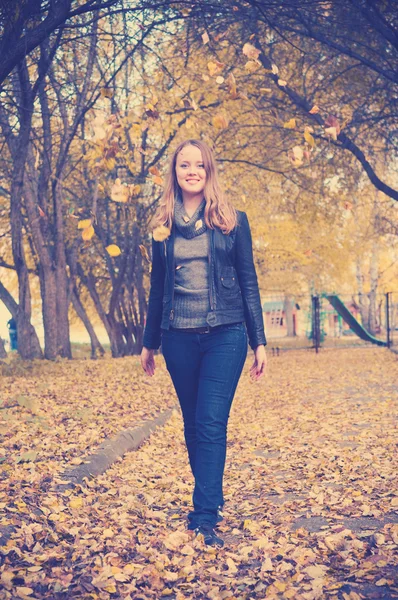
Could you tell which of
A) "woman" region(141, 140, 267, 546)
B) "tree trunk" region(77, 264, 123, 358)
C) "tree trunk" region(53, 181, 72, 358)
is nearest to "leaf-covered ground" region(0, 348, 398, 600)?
"woman" region(141, 140, 267, 546)

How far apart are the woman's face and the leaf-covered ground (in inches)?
78.0

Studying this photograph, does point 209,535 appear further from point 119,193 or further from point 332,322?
point 332,322

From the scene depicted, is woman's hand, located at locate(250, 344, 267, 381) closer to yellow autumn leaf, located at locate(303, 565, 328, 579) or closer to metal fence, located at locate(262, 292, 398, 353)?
yellow autumn leaf, located at locate(303, 565, 328, 579)

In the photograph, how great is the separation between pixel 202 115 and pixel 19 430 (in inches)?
551

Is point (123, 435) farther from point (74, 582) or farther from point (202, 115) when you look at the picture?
point (202, 115)

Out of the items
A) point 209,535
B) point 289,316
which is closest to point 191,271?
point 209,535

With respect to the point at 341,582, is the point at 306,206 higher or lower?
higher

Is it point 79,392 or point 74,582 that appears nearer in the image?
point 74,582

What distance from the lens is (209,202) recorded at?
15.4ft

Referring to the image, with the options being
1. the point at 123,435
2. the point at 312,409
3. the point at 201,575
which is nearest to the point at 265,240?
the point at 312,409

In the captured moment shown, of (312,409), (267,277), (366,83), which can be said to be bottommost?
(312,409)

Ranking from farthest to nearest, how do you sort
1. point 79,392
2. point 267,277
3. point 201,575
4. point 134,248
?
point 267,277 < point 134,248 < point 79,392 < point 201,575

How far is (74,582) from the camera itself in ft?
12.9

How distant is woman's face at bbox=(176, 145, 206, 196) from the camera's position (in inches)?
187
